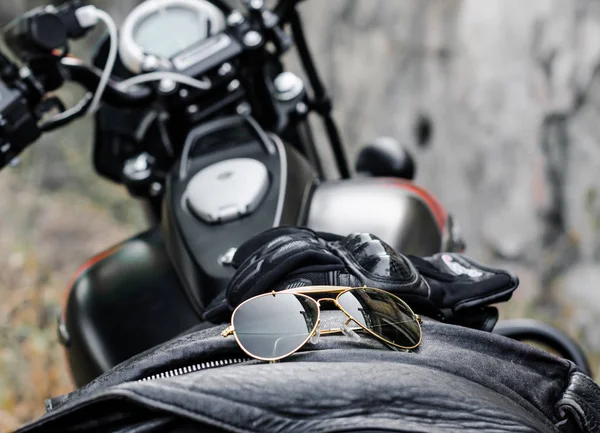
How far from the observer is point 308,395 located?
57 centimetres

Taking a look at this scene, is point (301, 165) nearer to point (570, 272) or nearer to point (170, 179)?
point (170, 179)

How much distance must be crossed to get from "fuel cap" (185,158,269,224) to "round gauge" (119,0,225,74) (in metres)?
0.25

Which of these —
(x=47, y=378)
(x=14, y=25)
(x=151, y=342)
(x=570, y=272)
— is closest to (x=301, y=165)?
(x=151, y=342)

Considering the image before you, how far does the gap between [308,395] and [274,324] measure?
94 mm

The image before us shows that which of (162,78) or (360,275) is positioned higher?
(162,78)

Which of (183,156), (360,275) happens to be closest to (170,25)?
(183,156)

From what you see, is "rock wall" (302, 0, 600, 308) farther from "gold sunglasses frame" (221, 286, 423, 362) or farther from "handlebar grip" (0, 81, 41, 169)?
"gold sunglasses frame" (221, 286, 423, 362)

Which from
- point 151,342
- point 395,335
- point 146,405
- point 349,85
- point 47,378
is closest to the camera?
point 146,405

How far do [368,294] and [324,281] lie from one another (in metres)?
0.08

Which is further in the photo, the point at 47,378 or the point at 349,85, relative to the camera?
the point at 349,85

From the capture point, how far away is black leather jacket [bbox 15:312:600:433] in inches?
21.9

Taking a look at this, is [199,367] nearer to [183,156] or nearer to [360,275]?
[360,275]

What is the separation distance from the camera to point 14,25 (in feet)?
3.65

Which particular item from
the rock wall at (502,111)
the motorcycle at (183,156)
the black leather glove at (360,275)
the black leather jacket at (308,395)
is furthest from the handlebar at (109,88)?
the rock wall at (502,111)
